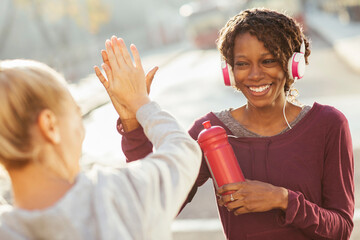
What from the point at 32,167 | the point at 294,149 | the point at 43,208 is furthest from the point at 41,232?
the point at 294,149

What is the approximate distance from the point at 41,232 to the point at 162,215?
1.10 feet

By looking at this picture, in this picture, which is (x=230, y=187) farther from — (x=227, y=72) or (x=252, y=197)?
(x=227, y=72)

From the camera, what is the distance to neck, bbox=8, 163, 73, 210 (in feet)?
4.25

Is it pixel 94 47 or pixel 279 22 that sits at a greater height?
pixel 279 22

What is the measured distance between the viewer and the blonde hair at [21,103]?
48.2 inches

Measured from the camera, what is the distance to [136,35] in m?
44.1

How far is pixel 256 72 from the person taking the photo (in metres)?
2.24

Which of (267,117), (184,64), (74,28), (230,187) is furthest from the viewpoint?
(74,28)

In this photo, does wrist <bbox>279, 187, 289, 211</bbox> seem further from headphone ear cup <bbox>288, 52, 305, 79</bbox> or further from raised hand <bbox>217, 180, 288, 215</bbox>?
headphone ear cup <bbox>288, 52, 305, 79</bbox>

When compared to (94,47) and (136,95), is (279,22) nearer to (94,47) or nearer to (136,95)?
(136,95)

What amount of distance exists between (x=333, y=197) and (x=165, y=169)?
1.01 m

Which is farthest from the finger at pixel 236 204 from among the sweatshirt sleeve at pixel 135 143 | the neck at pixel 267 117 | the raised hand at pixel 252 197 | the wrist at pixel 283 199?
the neck at pixel 267 117

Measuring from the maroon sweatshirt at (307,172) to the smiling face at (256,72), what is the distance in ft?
0.66

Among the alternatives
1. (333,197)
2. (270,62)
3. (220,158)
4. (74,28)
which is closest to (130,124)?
(220,158)
